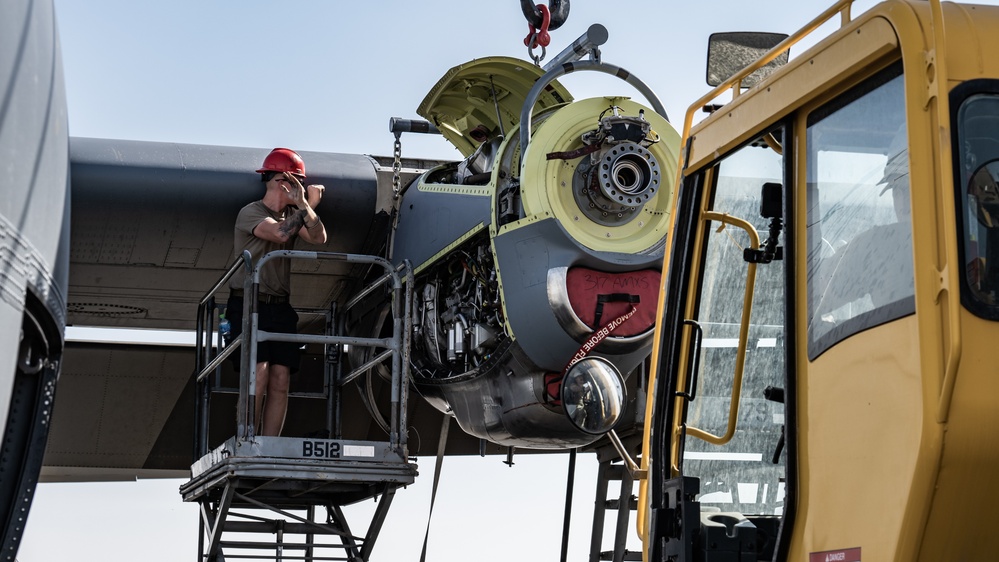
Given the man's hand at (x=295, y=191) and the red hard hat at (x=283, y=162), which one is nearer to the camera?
the man's hand at (x=295, y=191)

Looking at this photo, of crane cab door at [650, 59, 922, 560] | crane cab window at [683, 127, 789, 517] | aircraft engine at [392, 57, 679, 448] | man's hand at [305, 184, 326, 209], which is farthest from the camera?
man's hand at [305, 184, 326, 209]

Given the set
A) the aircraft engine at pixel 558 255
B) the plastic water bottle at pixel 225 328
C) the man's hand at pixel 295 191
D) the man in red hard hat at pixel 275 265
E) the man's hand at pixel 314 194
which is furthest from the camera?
the man's hand at pixel 314 194

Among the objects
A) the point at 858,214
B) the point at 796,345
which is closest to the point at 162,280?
the point at 796,345

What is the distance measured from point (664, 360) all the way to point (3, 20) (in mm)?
2597

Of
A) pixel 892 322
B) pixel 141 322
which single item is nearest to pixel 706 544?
pixel 892 322

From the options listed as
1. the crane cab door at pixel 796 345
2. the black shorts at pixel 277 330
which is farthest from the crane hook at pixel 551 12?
the crane cab door at pixel 796 345

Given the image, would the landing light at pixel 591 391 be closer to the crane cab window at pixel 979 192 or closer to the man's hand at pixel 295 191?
the man's hand at pixel 295 191

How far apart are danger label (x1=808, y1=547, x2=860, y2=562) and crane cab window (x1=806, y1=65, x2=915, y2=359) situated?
1.77ft

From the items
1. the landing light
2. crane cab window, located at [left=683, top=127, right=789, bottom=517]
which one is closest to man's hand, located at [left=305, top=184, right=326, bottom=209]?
the landing light

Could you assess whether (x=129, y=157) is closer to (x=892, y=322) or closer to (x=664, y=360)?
(x=664, y=360)

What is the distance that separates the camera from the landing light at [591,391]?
643cm

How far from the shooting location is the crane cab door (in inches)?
123

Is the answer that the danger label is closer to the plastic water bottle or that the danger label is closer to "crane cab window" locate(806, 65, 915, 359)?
"crane cab window" locate(806, 65, 915, 359)

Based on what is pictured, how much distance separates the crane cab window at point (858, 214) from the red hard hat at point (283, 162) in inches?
235
